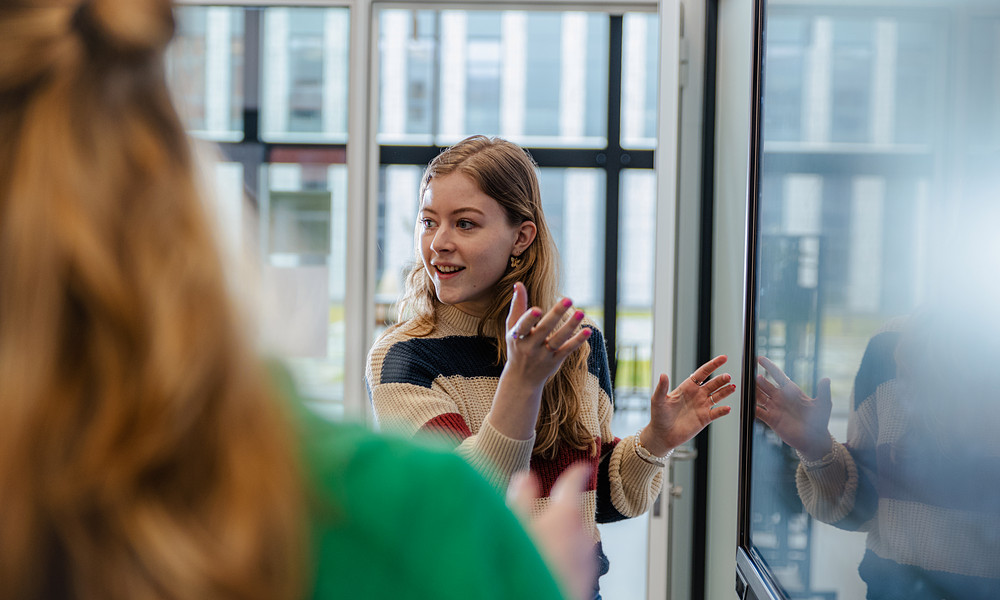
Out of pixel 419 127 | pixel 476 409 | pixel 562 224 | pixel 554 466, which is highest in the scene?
pixel 419 127

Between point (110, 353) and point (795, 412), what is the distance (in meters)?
0.97

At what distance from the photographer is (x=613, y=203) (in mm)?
3330

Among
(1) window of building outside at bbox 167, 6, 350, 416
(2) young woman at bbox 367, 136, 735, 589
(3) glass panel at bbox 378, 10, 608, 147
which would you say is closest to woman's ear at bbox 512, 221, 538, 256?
(2) young woman at bbox 367, 136, 735, 589

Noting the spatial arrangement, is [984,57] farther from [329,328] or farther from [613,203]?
[613,203]

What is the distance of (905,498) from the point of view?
0.73 m

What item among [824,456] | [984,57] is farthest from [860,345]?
[984,57]

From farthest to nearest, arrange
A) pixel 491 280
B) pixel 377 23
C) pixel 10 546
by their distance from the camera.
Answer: pixel 377 23
pixel 491 280
pixel 10 546

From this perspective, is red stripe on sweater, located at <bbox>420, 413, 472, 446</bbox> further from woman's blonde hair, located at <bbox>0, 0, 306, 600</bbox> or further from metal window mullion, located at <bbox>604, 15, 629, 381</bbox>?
metal window mullion, located at <bbox>604, 15, 629, 381</bbox>

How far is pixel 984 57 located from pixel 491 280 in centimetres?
92

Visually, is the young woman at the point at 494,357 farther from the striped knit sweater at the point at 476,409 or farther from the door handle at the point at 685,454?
the door handle at the point at 685,454

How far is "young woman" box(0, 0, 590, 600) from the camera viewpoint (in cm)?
29

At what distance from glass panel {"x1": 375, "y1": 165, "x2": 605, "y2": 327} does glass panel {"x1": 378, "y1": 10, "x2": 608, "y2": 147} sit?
1.16ft

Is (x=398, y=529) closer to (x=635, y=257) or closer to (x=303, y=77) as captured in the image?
(x=303, y=77)

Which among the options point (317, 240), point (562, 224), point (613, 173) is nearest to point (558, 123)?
point (562, 224)
